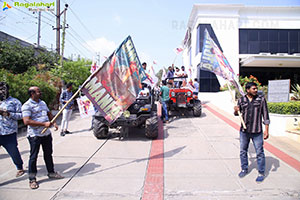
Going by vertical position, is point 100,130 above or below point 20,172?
above

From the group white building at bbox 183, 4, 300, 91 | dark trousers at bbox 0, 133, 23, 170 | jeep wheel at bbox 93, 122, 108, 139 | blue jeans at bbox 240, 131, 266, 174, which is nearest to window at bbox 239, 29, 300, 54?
white building at bbox 183, 4, 300, 91

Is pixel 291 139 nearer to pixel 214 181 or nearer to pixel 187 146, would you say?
pixel 187 146

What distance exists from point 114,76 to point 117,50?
1.73 feet

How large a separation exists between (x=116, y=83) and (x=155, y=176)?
6.40 feet

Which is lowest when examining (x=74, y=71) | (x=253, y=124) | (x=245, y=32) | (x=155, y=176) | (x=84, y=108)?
(x=155, y=176)

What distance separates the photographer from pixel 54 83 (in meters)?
→ 10.0

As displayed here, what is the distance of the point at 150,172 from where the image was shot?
382 centimetres

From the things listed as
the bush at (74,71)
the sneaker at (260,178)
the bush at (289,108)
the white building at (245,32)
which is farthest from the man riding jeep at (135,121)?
the white building at (245,32)

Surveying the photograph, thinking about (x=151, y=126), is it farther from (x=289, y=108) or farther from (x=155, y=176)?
(x=289, y=108)

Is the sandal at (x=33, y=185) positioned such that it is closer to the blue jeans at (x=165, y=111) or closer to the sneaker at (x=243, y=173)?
the sneaker at (x=243, y=173)

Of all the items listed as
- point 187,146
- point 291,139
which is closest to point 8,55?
point 187,146

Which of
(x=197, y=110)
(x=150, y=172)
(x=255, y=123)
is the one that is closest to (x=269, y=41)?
(x=197, y=110)

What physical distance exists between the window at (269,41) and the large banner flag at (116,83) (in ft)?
61.2

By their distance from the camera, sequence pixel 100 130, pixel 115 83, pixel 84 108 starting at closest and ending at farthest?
pixel 115 83
pixel 100 130
pixel 84 108
